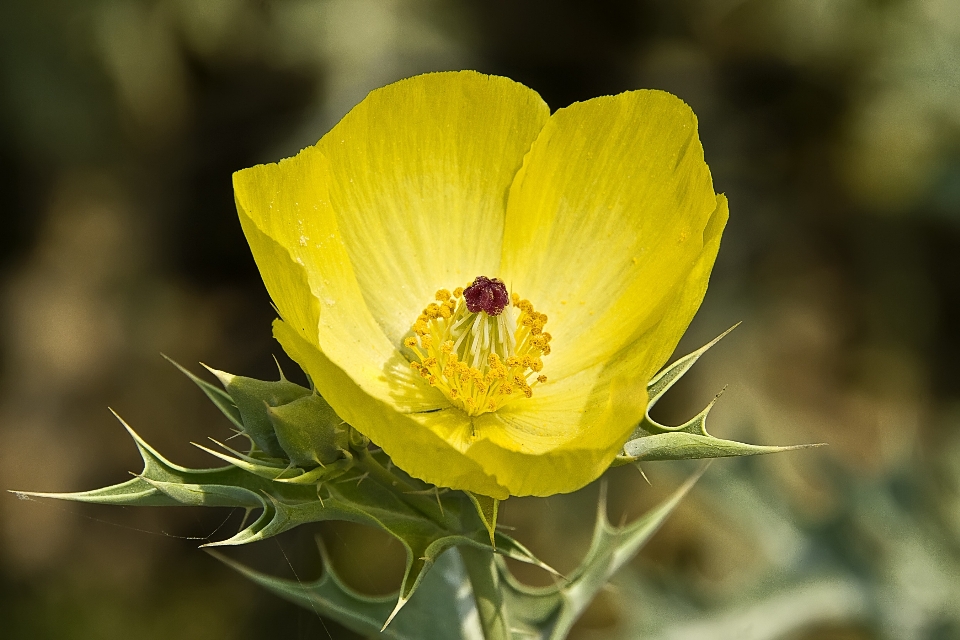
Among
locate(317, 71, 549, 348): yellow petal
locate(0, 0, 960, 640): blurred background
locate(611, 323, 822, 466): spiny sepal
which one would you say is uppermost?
locate(317, 71, 549, 348): yellow petal

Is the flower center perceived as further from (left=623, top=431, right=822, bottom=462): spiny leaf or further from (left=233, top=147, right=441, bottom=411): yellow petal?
(left=623, top=431, right=822, bottom=462): spiny leaf

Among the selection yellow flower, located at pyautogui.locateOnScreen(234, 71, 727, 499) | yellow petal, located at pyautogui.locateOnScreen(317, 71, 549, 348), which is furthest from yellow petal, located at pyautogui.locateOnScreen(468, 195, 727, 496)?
yellow petal, located at pyautogui.locateOnScreen(317, 71, 549, 348)

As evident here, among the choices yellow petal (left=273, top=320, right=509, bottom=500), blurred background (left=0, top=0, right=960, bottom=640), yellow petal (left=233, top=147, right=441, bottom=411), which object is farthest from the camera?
blurred background (left=0, top=0, right=960, bottom=640)

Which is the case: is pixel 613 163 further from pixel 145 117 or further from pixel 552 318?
pixel 145 117

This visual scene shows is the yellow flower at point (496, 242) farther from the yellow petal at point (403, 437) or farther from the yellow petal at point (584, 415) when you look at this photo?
the yellow petal at point (403, 437)

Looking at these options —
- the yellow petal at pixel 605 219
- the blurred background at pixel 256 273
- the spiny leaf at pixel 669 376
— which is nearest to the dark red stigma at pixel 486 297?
the yellow petal at pixel 605 219

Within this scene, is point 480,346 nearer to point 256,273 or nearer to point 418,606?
point 418,606

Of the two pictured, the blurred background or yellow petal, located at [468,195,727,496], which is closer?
yellow petal, located at [468,195,727,496]

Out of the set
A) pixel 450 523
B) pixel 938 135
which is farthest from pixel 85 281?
pixel 938 135
